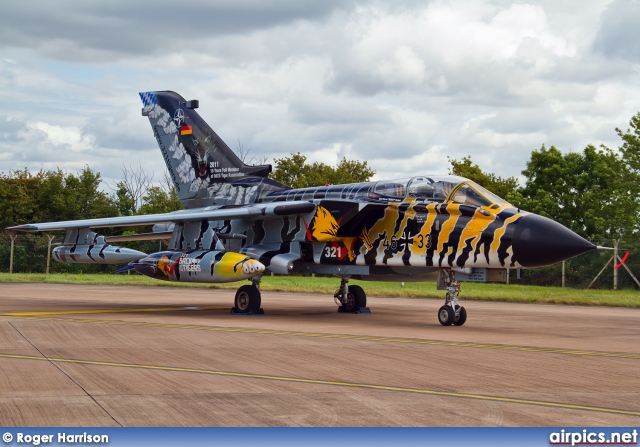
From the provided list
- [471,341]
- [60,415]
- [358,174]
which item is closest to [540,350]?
[471,341]

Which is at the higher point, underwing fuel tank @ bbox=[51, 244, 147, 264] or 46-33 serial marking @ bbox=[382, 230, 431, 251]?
46-33 serial marking @ bbox=[382, 230, 431, 251]

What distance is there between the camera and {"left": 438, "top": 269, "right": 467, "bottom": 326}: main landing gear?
16.3m

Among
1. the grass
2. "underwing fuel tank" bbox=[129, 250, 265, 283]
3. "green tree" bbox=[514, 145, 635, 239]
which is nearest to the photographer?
"underwing fuel tank" bbox=[129, 250, 265, 283]

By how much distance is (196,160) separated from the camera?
2228cm

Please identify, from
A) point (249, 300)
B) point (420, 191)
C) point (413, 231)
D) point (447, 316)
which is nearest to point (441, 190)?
point (420, 191)

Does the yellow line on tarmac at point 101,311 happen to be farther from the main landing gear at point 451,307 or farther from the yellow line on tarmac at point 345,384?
the yellow line on tarmac at point 345,384

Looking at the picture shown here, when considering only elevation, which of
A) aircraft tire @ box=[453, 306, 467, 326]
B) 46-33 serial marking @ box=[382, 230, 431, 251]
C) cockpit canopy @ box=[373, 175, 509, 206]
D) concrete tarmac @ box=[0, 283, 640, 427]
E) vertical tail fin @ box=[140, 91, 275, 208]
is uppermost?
vertical tail fin @ box=[140, 91, 275, 208]

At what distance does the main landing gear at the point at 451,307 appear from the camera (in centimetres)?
1630

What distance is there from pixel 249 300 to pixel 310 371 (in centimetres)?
952

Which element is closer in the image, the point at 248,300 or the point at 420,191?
the point at 420,191

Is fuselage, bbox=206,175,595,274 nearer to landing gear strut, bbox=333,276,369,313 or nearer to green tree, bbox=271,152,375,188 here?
landing gear strut, bbox=333,276,369,313

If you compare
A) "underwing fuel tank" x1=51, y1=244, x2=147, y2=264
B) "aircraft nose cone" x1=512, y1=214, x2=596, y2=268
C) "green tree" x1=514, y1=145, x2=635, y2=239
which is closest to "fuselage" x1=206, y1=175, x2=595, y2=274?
"aircraft nose cone" x1=512, y1=214, x2=596, y2=268

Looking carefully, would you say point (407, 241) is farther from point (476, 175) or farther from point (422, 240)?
point (476, 175)

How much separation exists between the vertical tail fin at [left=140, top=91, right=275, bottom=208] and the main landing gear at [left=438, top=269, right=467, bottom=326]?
648cm
